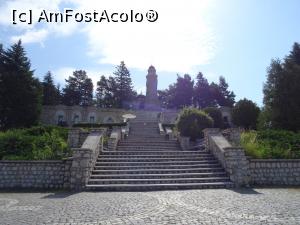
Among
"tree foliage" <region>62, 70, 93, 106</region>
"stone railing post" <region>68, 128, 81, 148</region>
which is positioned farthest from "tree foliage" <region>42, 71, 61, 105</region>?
"stone railing post" <region>68, 128, 81, 148</region>

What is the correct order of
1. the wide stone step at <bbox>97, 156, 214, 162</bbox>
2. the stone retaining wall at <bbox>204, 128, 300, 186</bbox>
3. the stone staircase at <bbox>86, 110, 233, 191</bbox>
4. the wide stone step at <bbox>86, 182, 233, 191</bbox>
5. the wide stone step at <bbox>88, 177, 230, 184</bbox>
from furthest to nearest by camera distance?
the wide stone step at <bbox>97, 156, 214, 162</bbox> < the stone retaining wall at <bbox>204, 128, 300, 186</bbox> < the wide stone step at <bbox>88, 177, 230, 184</bbox> < the stone staircase at <bbox>86, 110, 233, 191</bbox> < the wide stone step at <bbox>86, 182, 233, 191</bbox>

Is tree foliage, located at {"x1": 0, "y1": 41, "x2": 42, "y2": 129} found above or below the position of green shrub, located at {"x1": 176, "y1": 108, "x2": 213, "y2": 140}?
above

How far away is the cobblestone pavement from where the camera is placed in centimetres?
717

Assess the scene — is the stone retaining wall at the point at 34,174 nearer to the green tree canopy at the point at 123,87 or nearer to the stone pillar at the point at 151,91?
the stone pillar at the point at 151,91

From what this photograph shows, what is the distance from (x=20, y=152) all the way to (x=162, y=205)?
27.6ft

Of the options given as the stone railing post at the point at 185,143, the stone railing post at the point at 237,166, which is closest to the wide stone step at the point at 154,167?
the stone railing post at the point at 237,166

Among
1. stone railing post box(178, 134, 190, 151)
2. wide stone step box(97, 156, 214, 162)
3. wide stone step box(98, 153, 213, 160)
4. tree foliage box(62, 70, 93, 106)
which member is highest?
tree foliage box(62, 70, 93, 106)

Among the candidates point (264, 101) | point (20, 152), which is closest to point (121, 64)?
point (264, 101)

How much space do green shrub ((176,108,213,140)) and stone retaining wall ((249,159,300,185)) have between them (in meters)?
7.75

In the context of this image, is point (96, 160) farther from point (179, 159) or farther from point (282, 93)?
point (282, 93)

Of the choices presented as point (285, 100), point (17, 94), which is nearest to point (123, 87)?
point (17, 94)

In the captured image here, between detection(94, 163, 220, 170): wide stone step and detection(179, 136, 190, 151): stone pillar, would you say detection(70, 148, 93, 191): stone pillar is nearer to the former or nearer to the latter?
detection(94, 163, 220, 170): wide stone step

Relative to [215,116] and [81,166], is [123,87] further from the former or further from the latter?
[81,166]

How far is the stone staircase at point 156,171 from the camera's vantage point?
12.2 meters
